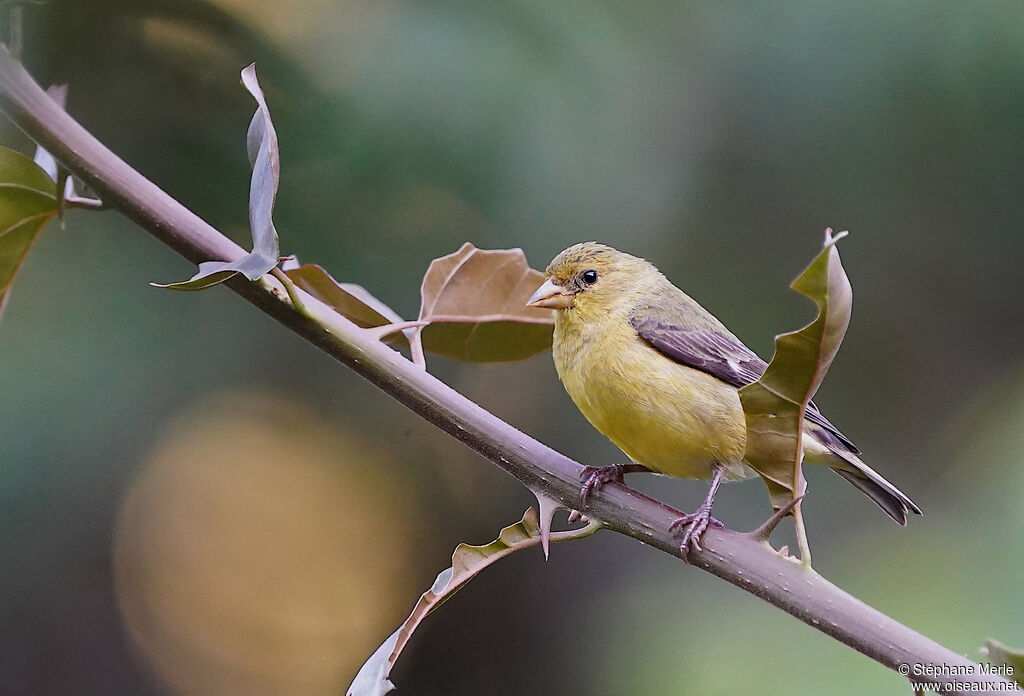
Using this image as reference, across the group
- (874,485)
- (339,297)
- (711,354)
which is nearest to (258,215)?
(339,297)

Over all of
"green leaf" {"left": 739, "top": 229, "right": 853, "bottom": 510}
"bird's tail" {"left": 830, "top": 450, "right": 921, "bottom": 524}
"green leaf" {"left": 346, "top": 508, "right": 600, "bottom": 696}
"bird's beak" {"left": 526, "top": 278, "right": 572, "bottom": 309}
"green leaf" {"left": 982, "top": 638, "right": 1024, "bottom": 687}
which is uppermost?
"green leaf" {"left": 739, "top": 229, "right": 853, "bottom": 510}

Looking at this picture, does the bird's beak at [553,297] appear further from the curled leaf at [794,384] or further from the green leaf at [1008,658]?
Answer: the green leaf at [1008,658]

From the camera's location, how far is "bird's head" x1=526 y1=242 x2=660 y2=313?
231cm

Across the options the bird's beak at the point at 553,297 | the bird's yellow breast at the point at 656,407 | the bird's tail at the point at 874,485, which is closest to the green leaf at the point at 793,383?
the bird's yellow breast at the point at 656,407

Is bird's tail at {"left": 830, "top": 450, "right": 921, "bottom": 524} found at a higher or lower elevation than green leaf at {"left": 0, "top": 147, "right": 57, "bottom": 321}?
lower

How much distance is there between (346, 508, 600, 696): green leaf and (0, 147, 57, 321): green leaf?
28.6 inches

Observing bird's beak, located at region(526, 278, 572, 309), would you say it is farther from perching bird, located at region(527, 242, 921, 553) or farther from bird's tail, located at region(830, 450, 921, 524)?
bird's tail, located at region(830, 450, 921, 524)

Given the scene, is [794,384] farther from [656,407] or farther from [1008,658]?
[656,407]

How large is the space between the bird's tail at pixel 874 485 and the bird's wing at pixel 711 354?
0.03 m

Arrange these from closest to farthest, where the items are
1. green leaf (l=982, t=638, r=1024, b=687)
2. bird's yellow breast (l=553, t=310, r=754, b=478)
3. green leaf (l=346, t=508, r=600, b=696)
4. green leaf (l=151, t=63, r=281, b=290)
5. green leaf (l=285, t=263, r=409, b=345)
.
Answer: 1. green leaf (l=982, t=638, r=1024, b=687)
2. green leaf (l=151, t=63, r=281, b=290)
3. green leaf (l=346, t=508, r=600, b=696)
4. green leaf (l=285, t=263, r=409, b=345)
5. bird's yellow breast (l=553, t=310, r=754, b=478)

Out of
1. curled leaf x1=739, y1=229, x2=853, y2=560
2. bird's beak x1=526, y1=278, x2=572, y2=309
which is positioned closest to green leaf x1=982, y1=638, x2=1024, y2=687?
curled leaf x1=739, y1=229, x2=853, y2=560

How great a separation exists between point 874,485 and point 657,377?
0.57 meters

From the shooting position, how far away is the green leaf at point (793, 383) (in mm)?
969

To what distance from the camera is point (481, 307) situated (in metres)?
1.58
